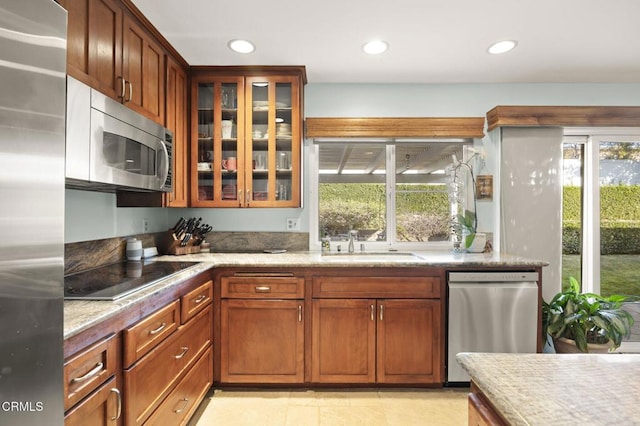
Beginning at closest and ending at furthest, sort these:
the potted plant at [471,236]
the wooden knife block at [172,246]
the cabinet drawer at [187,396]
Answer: the cabinet drawer at [187,396] < the wooden knife block at [172,246] < the potted plant at [471,236]

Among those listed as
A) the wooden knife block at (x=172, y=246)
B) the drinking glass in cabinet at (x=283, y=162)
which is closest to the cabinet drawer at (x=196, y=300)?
the wooden knife block at (x=172, y=246)

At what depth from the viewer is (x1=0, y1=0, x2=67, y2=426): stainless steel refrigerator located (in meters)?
0.65

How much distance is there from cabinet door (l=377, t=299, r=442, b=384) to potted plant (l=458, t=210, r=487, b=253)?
747mm

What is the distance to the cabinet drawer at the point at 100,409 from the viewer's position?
3.59ft

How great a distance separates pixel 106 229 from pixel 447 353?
7.90 ft

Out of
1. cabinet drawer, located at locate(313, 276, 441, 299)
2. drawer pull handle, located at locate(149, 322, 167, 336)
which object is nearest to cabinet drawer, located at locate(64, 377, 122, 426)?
drawer pull handle, located at locate(149, 322, 167, 336)

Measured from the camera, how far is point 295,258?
266cm

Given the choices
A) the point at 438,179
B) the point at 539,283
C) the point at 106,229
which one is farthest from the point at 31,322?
the point at 438,179

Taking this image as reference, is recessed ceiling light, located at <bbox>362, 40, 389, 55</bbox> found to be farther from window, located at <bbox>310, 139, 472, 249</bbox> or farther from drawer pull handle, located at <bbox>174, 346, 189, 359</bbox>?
drawer pull handle, located at <bbox>174, 346, 189, 359</bbox>

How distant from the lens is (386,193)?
10.5ft

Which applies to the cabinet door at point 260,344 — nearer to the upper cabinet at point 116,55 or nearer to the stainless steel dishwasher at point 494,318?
the stainless steel dishwasher at point 494,318

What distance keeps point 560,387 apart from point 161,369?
1586mm

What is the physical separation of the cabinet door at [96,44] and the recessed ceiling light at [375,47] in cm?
149

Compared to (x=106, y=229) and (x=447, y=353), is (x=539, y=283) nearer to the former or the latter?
(x=447, y=353)
